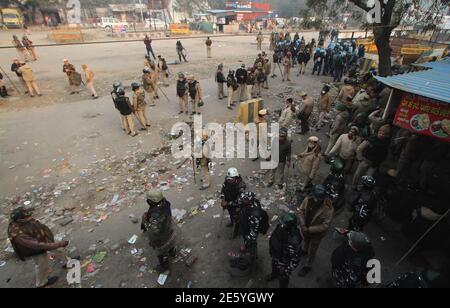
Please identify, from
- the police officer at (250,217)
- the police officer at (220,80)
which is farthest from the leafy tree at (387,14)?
the police officer at (250,217)

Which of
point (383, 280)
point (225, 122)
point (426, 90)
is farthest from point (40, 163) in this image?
point (426, 90)

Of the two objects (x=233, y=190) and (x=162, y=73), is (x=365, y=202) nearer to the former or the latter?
(x=233, y=190)

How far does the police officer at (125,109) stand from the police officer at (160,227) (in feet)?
17.9

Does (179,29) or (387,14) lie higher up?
(387,14)

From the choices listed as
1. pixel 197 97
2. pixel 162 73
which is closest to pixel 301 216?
pixel 197 97

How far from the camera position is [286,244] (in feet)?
11.4

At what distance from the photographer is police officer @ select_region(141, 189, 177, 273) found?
3.94 metres

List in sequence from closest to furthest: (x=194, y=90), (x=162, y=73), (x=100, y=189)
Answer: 1. (x=100, y=189)
2. (x=194, y=90)
3. (x=162, y=73)

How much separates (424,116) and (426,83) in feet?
3.04

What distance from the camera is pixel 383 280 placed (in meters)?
4.07

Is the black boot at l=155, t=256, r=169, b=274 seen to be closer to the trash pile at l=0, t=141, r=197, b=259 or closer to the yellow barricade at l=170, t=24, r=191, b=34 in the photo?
the trash pile at l=0, t=141, r=197, b=259

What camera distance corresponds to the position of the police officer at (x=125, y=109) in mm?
8320

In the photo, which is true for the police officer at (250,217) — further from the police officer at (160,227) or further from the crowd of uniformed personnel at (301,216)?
the police officer at (160,227)

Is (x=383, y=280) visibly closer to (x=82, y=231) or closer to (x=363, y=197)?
(x=363, y=197)
